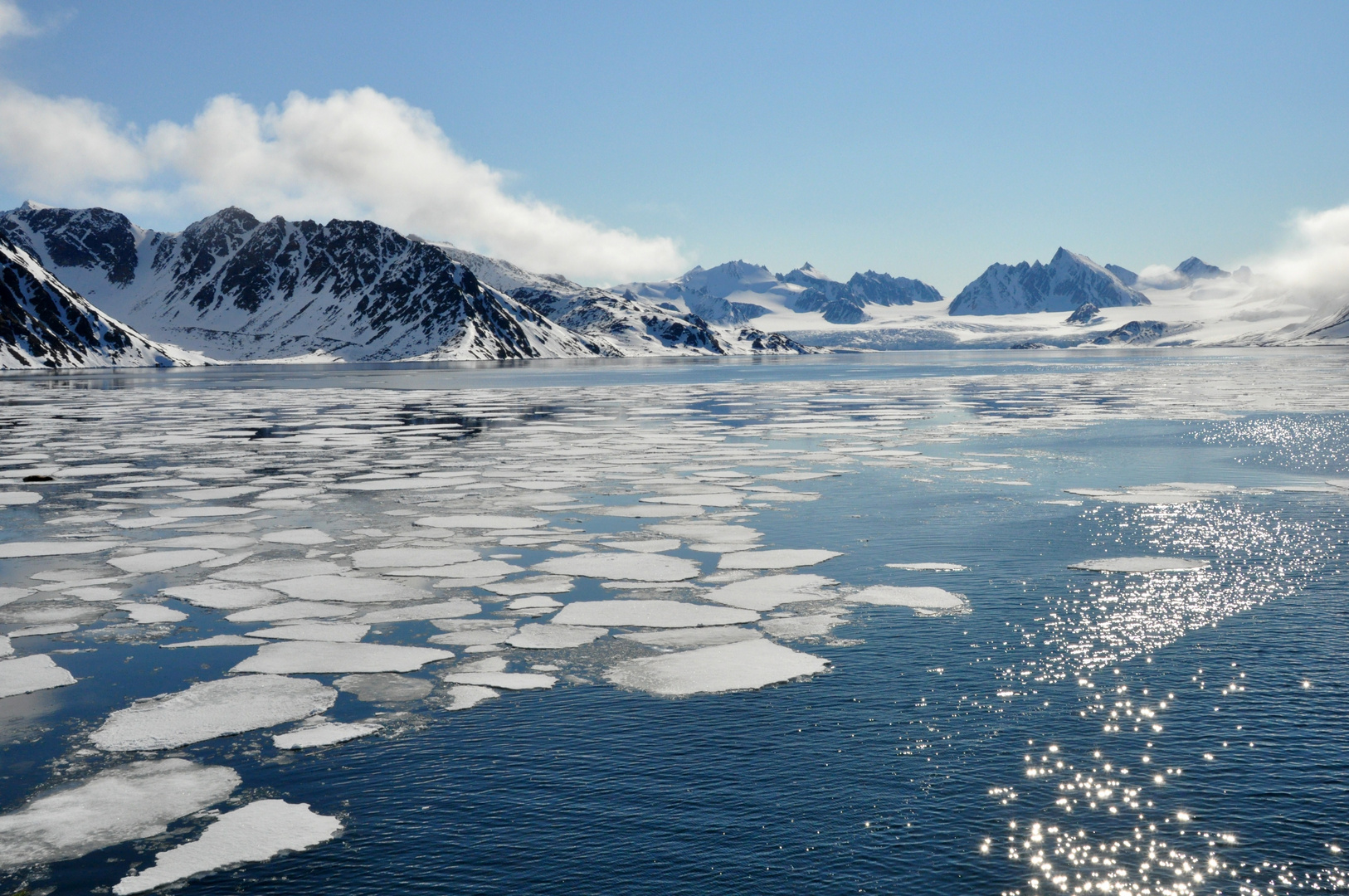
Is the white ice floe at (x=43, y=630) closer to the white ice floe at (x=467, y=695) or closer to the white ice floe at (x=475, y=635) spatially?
the white ice floe at (x=475, y=635)

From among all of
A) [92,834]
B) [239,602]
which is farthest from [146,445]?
[92,834]

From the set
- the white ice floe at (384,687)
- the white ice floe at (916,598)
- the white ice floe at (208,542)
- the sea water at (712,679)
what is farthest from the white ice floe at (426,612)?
the white ice floe at (208,542)

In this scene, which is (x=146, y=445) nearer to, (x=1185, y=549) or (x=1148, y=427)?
(x=1185, y=549)

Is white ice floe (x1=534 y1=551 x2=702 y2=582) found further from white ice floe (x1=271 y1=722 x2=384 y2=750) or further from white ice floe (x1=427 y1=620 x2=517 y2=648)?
white ice floe (x1=271 y1=722 x2=384 y2=750)

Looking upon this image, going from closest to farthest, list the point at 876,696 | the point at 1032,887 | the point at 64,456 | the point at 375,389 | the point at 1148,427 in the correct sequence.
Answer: the point at 1032,887, the point at 876,696, the point at 64,456, the point at 1148,427, the point at 375,389

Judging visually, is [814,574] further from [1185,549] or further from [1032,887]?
[1032,887]

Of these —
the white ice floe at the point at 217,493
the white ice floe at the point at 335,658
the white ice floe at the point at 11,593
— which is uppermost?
the white ice floe at the point at 217,493

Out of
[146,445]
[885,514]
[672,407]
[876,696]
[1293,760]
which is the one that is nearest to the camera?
[1293,760]

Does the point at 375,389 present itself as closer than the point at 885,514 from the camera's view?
No
